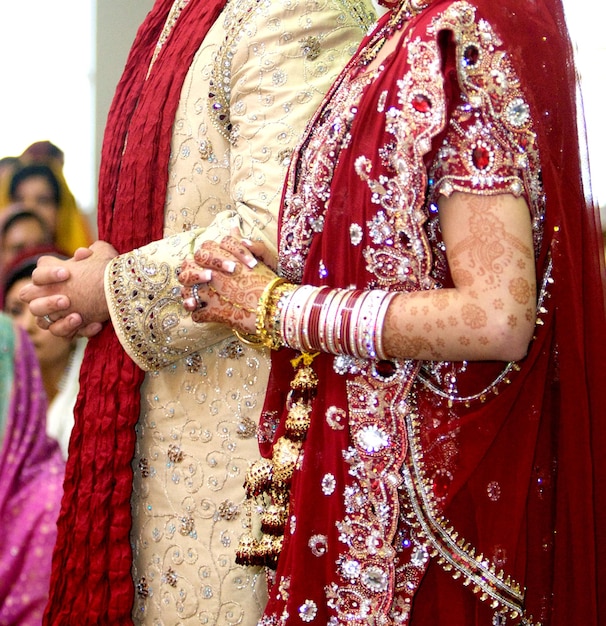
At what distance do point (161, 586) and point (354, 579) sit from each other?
1.14 feet

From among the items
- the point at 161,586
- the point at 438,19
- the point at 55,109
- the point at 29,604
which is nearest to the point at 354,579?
the point at 161,586

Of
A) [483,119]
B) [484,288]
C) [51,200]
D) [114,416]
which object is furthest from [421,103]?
[51,200]

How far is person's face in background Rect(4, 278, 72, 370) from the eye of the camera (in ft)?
4.24

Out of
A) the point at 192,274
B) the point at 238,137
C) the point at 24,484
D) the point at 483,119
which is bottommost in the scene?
the point at 24,484

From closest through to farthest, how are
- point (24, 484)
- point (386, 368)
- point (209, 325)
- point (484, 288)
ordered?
point (484, 288) < point (386, 368) < point (209, 325) < point (24, 484)

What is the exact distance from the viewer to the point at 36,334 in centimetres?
130

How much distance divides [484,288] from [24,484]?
88 centimetres

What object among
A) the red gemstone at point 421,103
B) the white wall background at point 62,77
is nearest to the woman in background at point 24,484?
the white wall background at point 62,77

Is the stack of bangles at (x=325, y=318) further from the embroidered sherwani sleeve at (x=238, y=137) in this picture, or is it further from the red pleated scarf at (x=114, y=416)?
the red pleated scarf at (x=114, y=416)

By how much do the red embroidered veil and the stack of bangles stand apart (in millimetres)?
44

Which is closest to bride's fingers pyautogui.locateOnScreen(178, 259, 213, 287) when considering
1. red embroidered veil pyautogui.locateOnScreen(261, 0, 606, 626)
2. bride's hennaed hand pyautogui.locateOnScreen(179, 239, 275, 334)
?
bride's hennaed hand pyautogui.locateOnScreen(179, 239, 275, 334)

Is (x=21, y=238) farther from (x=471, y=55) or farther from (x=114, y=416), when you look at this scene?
(x=471, y=55)

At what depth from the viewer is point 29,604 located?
125 centimetres

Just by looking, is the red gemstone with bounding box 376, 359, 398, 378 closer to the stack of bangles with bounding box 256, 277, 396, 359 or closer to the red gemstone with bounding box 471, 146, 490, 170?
the stack of bangles with bounding box 256, 277, 396, 359
